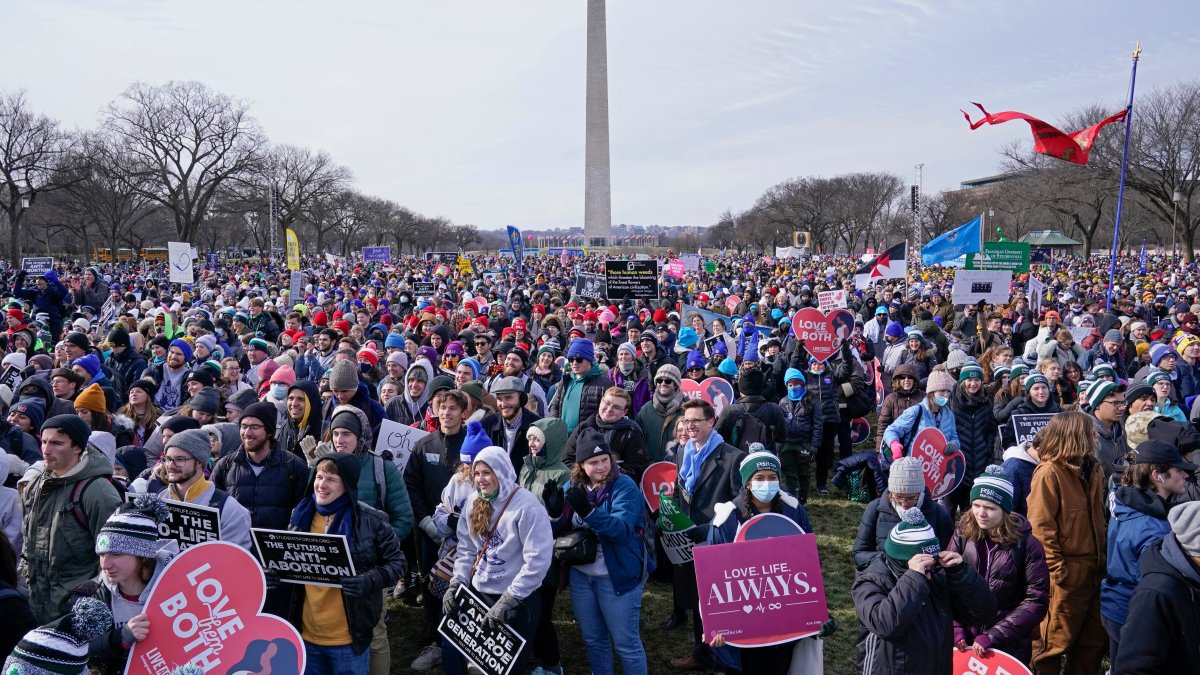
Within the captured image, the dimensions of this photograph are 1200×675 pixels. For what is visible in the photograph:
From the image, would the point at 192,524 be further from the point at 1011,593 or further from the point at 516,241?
the point at 516,241

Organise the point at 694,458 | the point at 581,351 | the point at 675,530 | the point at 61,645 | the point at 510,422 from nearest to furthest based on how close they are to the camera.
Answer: the point at 61,645 < the point at 675,530 < the point at 694,458 < the point at 510,422 < the point at 581,351

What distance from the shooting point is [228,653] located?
318 centimetres

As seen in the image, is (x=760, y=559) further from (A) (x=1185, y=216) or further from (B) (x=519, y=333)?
(A) (x=1185, y=216)

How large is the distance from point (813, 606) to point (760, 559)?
362mm

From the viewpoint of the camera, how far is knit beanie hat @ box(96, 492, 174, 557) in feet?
10.6

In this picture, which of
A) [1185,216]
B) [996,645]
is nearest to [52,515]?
[996,645]

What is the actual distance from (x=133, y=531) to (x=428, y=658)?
2.49 metres

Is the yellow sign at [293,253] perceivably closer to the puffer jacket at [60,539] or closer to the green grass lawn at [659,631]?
the green grass lawn at [659,631]

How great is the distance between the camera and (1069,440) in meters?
4.40

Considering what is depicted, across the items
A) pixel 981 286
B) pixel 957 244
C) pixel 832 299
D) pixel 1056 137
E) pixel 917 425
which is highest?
pixel 1056 137

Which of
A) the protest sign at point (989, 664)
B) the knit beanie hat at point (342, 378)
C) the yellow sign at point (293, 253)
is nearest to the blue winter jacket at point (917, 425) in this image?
the protest sign at point (989, 664)

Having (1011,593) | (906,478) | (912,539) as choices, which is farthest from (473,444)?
(1011,593)

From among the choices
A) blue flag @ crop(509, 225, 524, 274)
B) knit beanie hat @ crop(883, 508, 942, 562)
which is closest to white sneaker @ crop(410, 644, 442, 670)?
knit beanie hat @ crop(883, 508, 942, 562)

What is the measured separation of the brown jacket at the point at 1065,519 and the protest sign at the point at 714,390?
3.44m
